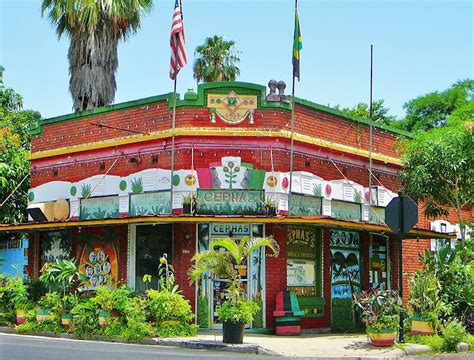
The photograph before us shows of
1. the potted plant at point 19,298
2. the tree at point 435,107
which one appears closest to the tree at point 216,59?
the tree at point 435,107

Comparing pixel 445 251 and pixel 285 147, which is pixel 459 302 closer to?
pixel 445 251

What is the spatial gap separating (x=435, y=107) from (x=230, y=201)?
29.1m

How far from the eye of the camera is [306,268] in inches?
850

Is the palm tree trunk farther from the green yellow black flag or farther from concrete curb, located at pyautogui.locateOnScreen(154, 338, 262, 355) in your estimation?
concrete curb, located at pyautogui.locateOnScreen(154, 338, 262, 355)

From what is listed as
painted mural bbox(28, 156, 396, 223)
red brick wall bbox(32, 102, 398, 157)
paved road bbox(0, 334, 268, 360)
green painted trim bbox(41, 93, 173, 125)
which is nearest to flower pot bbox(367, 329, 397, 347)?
paved road bbox(0, 334, 268, 360)

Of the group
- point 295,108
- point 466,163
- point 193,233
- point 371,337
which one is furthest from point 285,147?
point 371,337

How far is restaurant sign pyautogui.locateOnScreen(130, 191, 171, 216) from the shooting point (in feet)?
69.0

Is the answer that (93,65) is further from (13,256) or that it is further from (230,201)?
(230,201)

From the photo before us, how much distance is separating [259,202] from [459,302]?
238 inches

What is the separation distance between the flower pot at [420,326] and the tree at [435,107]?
1149 inches

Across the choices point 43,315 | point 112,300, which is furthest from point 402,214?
point 43,315

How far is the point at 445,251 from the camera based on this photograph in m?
18.6

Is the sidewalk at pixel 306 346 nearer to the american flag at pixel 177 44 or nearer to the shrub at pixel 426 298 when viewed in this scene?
the shrub at pixel 426 298

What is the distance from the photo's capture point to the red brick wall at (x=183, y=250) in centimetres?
2020
